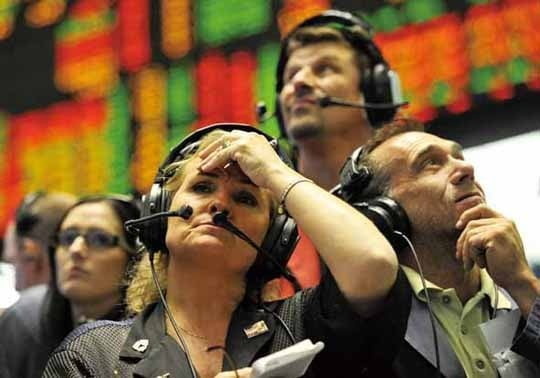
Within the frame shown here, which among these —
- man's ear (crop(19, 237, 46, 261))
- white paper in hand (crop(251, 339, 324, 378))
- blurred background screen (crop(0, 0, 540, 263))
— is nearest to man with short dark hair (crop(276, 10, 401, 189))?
blurred background screen (crop(0, 0, 540, 263))

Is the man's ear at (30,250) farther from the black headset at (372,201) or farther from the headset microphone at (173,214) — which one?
the headset microphone at (173,214)

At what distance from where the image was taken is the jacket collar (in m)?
1.91

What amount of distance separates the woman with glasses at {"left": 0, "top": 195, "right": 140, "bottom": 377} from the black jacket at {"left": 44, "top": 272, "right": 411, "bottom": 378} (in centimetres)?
71

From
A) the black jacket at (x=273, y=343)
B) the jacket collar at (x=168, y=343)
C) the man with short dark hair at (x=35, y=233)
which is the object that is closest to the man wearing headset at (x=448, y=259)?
the black jacket at (x=273, y=343)

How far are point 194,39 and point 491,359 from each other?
2295 millimetres

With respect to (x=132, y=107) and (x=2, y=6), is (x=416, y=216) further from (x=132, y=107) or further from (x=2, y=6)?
(x=2, y=6)

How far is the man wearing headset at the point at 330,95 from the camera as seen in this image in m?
2.91

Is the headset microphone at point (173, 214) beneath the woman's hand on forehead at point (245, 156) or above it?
beneath

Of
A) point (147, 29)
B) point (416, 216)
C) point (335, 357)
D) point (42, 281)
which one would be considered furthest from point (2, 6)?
point (335, 357)

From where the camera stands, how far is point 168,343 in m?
1.96

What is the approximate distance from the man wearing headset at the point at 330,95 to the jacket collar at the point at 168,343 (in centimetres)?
89

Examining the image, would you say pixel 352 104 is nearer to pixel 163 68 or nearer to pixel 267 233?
pixel 267 233

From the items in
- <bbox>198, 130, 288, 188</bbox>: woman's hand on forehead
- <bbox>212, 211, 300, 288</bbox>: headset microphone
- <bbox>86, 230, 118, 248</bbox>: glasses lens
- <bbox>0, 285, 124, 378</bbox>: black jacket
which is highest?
<bbox>198, 130, 288, 188</bbox>: woman's hand on forehead

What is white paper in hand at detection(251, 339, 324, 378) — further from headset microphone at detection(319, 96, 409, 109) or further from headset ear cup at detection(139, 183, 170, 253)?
headset microphone at detection(319, 96, 409, 109)
